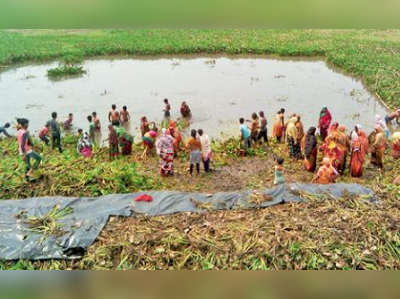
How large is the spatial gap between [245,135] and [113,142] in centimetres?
353

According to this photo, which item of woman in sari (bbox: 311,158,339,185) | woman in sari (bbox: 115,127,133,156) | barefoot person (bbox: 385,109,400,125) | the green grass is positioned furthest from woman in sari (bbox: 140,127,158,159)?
the green grass

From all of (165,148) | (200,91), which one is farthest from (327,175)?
(200,91)

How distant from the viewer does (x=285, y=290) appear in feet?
5.42

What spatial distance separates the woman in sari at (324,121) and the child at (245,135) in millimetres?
2424

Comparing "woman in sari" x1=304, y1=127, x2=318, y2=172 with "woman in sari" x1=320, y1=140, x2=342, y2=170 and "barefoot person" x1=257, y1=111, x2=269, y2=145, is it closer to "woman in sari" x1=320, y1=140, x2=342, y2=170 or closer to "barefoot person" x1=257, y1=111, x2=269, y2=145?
"woman in sari" x1=320, y1=140, x2=342, y2=170

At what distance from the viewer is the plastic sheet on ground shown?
20.2 feet

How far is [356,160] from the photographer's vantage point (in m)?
9.52

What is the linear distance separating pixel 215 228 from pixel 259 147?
5.23 m

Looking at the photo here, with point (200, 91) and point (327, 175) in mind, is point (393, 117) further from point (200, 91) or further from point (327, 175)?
point (200, 91)

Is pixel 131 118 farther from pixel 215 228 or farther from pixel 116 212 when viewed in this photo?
pixel 215 228

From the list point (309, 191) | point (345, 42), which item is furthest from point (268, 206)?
point (345, 42)

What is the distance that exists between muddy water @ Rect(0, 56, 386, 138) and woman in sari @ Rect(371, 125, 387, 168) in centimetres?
334

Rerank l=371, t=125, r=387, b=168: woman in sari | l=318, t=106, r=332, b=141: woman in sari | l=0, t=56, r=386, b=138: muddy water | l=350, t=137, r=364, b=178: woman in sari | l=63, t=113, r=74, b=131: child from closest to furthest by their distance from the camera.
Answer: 1. l=350, t=137, r=364, b=178: woman in sari
2. l=371, t=125, r=387, b=168: woman in sari
3. l=318, t=106, r=332, b=141: woman in sari
4. l=63, t=113, r=74, b=131: child
5. l=0, t=56, r=386, b=138: muddy water

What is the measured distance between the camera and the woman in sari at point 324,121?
460 inches
